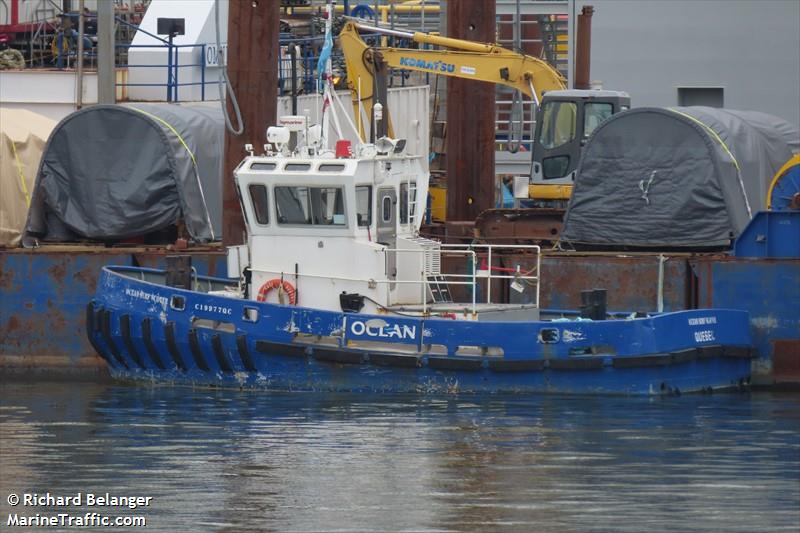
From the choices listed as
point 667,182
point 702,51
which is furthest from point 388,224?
point 702,51

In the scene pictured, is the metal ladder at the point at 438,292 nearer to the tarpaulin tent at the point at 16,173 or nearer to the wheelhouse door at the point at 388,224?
the wheelhouse door at the point at 388,224

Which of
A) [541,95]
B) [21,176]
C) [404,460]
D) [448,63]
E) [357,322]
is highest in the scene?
[448,63]

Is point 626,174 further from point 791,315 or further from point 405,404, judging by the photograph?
point 405,404

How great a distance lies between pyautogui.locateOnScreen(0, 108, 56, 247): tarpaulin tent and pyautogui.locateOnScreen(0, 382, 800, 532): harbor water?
13.7 feet

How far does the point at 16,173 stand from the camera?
909 inches

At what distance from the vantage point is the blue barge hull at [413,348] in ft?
59.3

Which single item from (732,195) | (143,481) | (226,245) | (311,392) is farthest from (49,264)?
(732,195)

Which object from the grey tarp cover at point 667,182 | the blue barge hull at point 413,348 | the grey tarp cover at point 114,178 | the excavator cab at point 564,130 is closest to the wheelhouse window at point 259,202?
the blue barge hull at point 413,348

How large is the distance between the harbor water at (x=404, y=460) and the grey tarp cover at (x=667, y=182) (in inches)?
118

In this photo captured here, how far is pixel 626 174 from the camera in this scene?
21.2m

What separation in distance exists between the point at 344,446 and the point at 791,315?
6.30 metres

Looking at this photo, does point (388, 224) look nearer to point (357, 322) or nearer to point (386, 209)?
point (386, 209)

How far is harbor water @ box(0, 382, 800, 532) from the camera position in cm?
1288

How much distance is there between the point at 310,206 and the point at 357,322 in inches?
59.3
